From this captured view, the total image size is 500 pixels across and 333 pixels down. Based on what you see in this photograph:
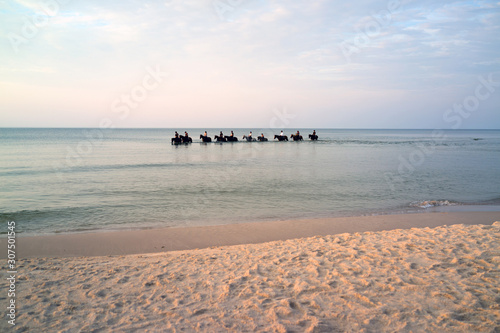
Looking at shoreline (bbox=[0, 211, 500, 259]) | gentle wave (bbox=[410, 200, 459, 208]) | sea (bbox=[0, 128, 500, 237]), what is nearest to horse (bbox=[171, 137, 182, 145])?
sea (bbox=[0, 128, 500, 237])

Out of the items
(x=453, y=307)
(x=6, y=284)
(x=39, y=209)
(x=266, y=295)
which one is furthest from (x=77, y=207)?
(x=453, y=307)

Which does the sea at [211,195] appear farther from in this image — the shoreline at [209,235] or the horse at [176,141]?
the horse at [176,141]

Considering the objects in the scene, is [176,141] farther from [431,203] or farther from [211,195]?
[431,203]

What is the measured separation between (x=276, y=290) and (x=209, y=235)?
4135mm

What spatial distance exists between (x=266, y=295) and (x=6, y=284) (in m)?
4.15

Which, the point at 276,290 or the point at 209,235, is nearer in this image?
the point at 276,290

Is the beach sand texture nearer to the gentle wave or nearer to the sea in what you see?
the sea

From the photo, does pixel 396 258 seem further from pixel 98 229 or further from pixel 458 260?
pixel 98 229

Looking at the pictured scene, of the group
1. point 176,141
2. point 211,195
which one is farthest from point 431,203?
point 176,141

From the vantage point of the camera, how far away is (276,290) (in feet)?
14.8

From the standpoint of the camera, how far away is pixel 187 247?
742 centimetres

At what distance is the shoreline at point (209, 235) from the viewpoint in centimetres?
723

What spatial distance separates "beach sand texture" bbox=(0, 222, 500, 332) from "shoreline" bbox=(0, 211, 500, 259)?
3.21 feet

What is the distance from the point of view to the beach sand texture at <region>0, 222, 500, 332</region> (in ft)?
12.1
